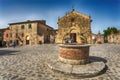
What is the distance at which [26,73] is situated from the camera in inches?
239

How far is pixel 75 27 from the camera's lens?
30.1m

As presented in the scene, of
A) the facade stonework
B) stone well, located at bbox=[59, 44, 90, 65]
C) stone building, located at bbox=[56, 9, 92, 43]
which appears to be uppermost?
stone building, located at bbox=[56, 9, 92, 43]

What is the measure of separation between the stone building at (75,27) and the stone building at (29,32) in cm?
364

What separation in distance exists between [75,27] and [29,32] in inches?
539

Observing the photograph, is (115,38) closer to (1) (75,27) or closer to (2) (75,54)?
(1) (75,27)

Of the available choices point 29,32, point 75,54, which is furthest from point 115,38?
point 75,54

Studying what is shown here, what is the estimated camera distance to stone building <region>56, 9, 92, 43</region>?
29.5 m

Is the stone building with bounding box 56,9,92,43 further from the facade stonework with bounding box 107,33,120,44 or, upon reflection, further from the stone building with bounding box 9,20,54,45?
the facade stonework with bounding box 107,33,120,44

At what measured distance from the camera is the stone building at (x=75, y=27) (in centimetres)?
2948

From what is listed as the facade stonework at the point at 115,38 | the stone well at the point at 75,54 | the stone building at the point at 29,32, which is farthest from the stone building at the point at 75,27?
the stone well at the point at 75,54

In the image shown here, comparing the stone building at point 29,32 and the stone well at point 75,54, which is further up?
the stone building at point 29,32

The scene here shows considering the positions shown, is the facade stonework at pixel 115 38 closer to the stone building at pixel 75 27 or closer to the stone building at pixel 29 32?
the stone building at pixel 75 27

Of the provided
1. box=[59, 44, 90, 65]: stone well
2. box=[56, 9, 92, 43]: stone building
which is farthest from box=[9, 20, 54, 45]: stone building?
box=[59, 44, 90, 65]: stone well

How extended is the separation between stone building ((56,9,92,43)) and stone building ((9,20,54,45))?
3637 millimetres
